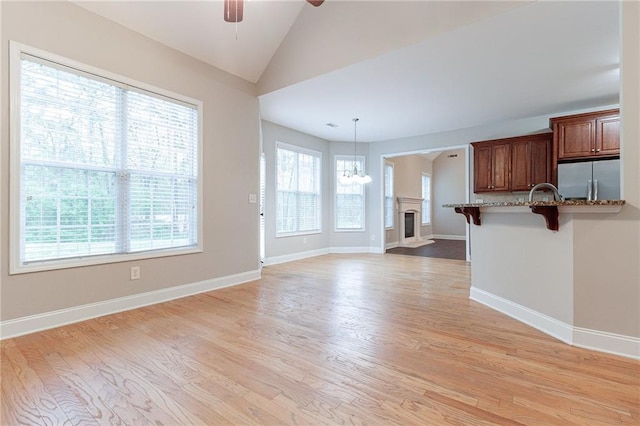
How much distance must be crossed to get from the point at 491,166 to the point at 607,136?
5.07ft

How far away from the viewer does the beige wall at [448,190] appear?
9984 millimetres

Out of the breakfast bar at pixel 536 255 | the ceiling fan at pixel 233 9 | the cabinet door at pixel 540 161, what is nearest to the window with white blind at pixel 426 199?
the cabinet door at pixel 540 161

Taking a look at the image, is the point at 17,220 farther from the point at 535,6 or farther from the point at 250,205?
the point at 535,6

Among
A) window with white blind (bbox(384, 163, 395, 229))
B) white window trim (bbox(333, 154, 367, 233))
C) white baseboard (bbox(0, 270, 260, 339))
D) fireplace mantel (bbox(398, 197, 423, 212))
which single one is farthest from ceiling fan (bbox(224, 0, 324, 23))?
fireplace mantel (bbox(398, 197, 423, 212))

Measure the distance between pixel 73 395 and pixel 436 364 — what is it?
6.83 ft

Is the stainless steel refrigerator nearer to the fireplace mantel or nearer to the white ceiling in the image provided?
the white ceiling

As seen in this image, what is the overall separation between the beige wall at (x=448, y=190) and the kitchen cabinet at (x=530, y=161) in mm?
4929

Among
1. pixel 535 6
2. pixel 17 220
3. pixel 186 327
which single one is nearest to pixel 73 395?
pixel 186 327

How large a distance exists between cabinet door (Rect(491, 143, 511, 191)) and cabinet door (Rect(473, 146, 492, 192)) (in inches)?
2.6

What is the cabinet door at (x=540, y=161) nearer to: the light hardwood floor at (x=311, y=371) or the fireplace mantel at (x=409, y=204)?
the light hardwood floor at (x=311, y=371)

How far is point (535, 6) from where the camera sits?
2406 mm

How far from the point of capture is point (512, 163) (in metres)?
5.11

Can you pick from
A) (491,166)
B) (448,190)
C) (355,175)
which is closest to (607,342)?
(491,166)

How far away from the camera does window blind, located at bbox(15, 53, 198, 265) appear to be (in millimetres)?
2431
